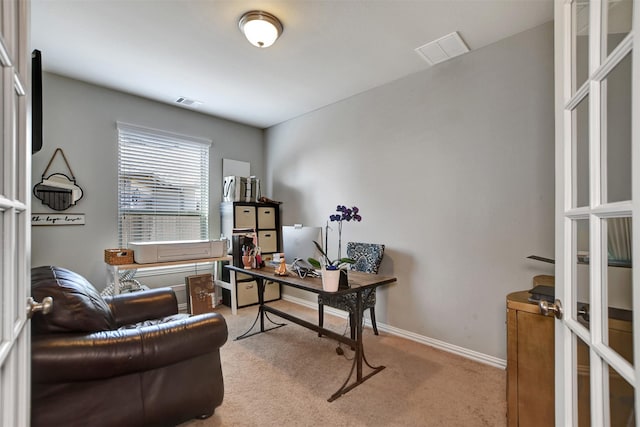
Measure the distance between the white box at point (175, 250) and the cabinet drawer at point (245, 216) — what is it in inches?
12.9

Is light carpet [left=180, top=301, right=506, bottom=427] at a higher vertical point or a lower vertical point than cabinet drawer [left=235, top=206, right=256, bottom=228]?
lower

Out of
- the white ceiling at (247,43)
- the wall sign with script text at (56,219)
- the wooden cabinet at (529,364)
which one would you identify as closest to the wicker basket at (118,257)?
the wall sign with script text at (56,219)

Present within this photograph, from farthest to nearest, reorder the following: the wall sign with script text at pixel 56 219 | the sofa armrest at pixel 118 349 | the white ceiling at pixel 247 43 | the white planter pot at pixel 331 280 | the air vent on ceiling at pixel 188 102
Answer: the air vent on ceiling at pixel 188 102 → the wall sign with script text at pixel 56 219 → the white ceiling at pixel 247 43 → the white planter pot at pixel 331 280 → the sofa armrest at pixel 118 349

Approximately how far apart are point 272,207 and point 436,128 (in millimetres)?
2473

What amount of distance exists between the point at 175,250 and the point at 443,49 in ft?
10.6

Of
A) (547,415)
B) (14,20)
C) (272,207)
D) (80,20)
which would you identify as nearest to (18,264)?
(14,20)

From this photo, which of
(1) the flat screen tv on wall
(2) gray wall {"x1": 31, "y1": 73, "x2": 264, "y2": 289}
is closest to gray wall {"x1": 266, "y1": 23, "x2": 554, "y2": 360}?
(2) gray wall {"x1": 31, "y1": 73, "x2": 264, "y2": 289}

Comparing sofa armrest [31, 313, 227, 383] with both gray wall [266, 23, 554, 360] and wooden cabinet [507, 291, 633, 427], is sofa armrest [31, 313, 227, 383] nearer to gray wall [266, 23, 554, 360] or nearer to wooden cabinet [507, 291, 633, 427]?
wooden cabinet [507, 291, 633, 427]

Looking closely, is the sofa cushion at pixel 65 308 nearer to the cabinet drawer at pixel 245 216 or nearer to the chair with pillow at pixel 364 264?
the chair with pillow at pixel 364 264

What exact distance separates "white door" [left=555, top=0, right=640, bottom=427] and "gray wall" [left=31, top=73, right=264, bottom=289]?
391cm

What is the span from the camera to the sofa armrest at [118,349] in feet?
4.24

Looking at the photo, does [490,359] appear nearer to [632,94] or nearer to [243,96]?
[632,94]

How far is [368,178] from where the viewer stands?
131 inches

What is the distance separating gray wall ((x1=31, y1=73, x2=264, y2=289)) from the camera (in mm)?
3002
